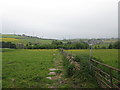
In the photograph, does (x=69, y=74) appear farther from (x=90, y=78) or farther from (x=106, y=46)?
(x=106, y=46)

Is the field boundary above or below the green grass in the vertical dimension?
above

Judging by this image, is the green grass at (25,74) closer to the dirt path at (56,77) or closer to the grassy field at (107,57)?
the dirt path at (56,77)

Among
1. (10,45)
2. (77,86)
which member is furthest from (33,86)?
(10,45)

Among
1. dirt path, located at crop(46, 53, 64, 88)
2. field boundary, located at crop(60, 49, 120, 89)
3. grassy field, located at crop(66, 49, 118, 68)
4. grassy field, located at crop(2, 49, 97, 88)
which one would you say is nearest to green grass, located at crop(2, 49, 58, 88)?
grassy field, located at crop(2, 49, 97, 88)

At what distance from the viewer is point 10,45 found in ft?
140

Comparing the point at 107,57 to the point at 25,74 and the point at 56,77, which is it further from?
the point at 25,74

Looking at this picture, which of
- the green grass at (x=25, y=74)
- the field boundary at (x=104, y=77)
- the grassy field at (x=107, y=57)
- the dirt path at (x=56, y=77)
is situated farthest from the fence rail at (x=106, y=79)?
the grassy field at (x=107, y=57)

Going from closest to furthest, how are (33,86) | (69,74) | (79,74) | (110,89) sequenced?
(110,89)
(33,86)
(79,74)
(69,74)

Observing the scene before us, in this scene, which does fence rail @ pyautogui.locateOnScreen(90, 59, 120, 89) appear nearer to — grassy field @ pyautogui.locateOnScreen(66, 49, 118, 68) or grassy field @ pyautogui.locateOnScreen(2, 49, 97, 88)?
grassy field @ pyautogui.locateOnScreen(2, 49, 97, 88)

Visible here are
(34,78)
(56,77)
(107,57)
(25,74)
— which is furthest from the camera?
(107,57)

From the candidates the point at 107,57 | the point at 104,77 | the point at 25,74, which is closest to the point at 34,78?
the point at 25,74

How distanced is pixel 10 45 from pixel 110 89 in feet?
146

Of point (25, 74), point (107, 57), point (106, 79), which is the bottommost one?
point (107, 57)

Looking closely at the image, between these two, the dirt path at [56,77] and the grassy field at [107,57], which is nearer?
the dirt path at [56,77]
